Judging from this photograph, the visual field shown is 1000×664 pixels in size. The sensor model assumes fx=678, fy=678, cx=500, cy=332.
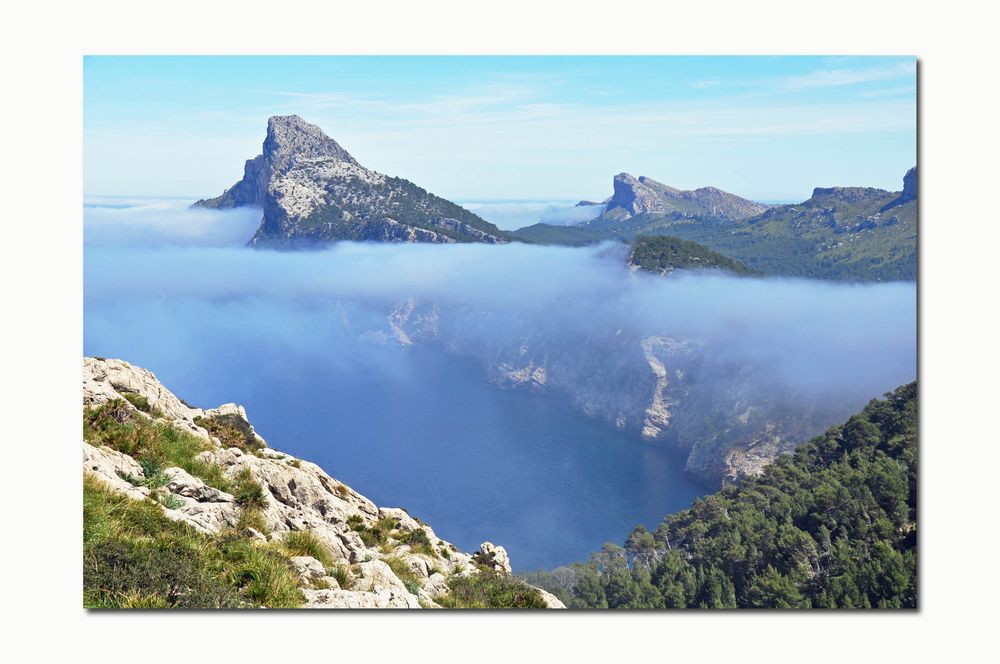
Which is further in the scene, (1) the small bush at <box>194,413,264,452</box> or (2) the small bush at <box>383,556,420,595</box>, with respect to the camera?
(1) the small bush at <box>194,413,264,452</box>

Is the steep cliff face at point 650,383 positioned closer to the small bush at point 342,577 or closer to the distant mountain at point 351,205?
the distant mountain at point 351,205

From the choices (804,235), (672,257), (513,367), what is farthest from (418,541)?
(804,235)

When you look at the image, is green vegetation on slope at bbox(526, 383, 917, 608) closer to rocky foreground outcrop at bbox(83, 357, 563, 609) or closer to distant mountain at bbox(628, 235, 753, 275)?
rocky foreground outcrop at bbox(83, 357, 563, 609)

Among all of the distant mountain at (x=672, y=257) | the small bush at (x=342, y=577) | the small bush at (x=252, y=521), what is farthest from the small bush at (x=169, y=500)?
the distant mountain at (x=672, y=257)

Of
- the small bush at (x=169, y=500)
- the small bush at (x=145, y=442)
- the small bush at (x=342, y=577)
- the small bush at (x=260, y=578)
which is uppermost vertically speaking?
the small bush at (x=145, y=442)

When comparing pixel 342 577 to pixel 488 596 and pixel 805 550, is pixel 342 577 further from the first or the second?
pixel 805 550

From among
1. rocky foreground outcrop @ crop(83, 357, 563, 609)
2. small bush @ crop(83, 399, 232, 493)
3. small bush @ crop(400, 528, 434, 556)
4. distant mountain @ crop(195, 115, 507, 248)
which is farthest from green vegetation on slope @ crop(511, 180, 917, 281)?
small bush @ crop(83, 399, 232, 493)

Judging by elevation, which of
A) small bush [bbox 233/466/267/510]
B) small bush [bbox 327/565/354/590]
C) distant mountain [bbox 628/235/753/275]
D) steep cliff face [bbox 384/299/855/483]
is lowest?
steep cliff face [bbox 384/299/855/483]
